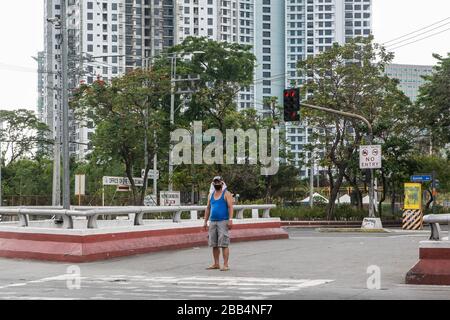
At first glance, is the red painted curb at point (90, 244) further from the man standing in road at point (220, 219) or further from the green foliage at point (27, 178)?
the green foliage at point (27, 178)

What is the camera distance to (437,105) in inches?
1789

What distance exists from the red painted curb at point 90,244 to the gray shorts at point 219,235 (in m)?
3.22

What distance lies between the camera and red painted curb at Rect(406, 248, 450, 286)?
12234 millimetres

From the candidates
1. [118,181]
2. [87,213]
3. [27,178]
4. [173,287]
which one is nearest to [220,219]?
[173,287]

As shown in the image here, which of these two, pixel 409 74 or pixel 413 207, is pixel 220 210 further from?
pixel 409 74

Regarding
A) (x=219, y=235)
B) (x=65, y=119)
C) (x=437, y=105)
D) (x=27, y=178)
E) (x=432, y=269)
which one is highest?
(x=437, y=105)

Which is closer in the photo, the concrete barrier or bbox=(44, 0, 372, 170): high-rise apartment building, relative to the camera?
the concrete barrier

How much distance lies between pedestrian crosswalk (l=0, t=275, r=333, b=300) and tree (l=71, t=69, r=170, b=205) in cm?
3141

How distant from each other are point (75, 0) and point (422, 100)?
107 meters

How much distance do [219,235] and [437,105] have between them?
33.8 meters

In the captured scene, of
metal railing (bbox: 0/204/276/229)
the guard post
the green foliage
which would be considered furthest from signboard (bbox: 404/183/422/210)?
the green foliage

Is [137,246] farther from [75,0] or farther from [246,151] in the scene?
[75,0]

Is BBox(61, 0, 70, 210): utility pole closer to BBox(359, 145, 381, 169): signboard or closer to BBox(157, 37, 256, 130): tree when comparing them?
BBox(359, 145, 381, 169): signboard

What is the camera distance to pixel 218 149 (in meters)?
51.4
